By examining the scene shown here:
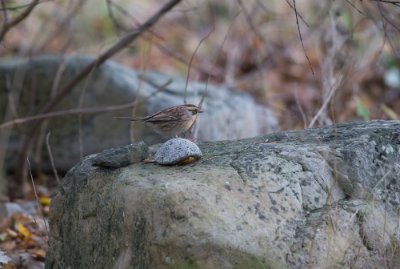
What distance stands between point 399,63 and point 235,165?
813cm

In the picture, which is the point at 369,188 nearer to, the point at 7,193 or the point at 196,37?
the point at 7,193

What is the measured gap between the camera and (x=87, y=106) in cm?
737

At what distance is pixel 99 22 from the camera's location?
41.6ft

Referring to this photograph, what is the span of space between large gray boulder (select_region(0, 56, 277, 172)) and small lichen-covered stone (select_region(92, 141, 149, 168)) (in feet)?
9.79

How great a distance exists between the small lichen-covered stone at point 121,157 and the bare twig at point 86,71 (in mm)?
1701

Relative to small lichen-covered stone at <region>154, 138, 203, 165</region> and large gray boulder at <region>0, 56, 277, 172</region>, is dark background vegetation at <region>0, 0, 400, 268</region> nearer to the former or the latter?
large gray boulder at <region>0, 56, 277, 172</region>

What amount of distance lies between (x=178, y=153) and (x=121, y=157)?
0.32m

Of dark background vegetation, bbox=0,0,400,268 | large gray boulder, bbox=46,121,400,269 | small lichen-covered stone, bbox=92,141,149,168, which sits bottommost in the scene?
large gray boulder, bbox=46,121,400,269

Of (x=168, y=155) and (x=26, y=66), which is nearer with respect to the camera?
(x=168, y=155)

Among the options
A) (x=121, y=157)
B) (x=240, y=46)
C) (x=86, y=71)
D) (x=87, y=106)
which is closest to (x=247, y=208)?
(x=121, y=157)

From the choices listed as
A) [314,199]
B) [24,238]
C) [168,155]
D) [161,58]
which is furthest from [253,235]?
[161,58]

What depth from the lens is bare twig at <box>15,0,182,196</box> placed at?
598cm

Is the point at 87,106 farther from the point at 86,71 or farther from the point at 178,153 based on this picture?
the point at 178,153

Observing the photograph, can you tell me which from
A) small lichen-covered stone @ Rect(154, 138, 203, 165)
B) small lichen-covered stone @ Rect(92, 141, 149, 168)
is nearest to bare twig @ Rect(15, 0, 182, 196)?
small lichen-covered stone @ Rect(92, 141, 149, 168)
